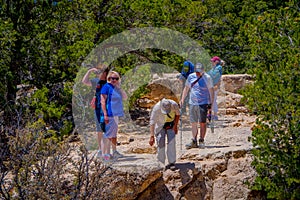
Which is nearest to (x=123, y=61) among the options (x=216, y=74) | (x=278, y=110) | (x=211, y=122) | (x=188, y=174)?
(x=216, y=74)

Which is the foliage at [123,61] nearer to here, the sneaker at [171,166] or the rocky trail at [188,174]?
the rocky trail at [188,174]

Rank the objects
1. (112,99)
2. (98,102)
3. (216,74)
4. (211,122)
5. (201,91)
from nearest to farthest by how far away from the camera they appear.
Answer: (112,99), (98,102), (201,91), (216,74), (211,122)

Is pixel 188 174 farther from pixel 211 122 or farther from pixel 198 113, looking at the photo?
pixel 211 122

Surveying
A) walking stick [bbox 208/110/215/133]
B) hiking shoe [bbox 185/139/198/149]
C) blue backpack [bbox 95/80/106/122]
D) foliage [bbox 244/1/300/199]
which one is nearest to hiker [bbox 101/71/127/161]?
blue backpack [bbox 95/80/106/122]

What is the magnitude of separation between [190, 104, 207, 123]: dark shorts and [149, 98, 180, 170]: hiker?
31.7 inches

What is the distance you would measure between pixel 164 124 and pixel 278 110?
4.77 ft

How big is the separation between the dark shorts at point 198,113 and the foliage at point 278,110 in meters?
0.76

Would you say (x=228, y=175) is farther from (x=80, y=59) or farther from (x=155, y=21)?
(x=155, y=21)

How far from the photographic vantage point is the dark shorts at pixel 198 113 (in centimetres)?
724

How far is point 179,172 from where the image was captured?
6648mm

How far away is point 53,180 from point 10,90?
12.4 feet

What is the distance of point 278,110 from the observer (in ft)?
20.9

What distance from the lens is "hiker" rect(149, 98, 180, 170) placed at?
6.38 m

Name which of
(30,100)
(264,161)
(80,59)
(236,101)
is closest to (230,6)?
(236,101)
